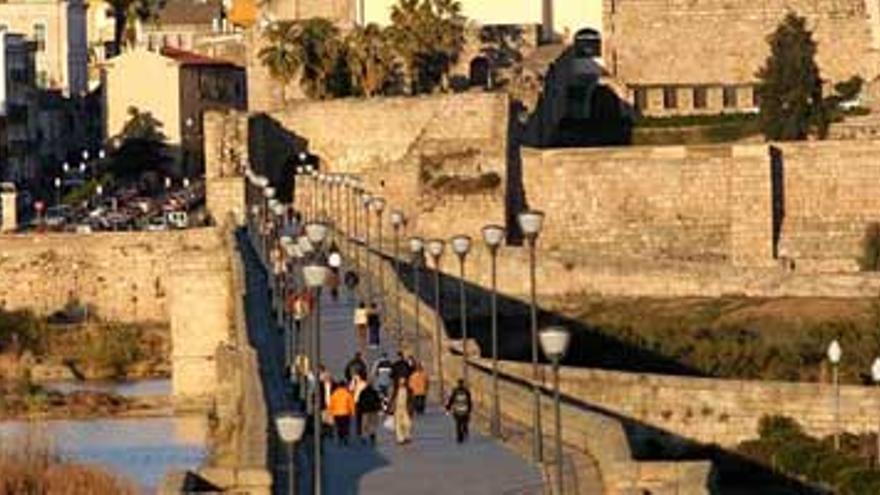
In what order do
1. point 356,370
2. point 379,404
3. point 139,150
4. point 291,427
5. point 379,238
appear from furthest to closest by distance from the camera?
point 139,150
point 379,238
point 356,370
point 379,404
point 291,427

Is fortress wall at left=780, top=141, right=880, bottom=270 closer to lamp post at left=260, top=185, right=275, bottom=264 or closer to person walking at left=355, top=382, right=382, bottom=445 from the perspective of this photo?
lamp post at left=260, top=185, right=275, bottom=264

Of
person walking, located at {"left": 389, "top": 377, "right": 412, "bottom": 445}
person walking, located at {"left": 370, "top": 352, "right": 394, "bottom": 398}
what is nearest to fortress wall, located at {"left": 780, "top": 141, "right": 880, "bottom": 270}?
person walking, located at {"left": 370, "top": 352, "right": 394, "bottom": 398}

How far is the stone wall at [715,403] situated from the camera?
3206cm

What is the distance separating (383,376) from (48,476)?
22.2ft

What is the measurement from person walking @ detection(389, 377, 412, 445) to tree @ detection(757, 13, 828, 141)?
108 ft

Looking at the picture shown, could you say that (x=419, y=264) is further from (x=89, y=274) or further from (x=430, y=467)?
(x=430, y=467)

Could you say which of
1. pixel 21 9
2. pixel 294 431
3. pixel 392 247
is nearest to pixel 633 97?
pixel 392 247

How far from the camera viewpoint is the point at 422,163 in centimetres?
5778

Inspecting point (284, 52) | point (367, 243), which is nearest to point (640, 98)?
point (284, 52)

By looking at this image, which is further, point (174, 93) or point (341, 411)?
point (174, 93)

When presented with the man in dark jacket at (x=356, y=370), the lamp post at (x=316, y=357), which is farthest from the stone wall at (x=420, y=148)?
the lamp post at (x=316, y=357)

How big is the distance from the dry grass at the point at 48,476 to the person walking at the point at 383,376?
442 cm

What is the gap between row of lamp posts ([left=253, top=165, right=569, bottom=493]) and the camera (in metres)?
24.0

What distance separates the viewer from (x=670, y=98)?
65.6 m
